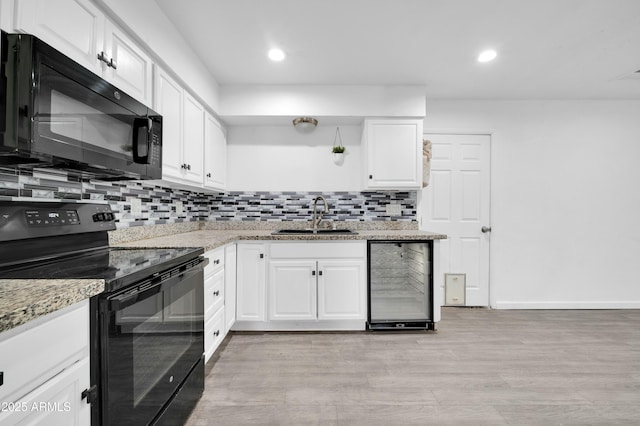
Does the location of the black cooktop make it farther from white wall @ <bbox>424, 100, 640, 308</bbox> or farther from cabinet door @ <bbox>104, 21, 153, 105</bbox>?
white wall @ <bbox>424, 100, 640, 308</bbox>

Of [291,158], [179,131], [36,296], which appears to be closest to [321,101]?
[291,158]

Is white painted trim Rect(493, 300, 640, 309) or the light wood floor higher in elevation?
white painted trim Rect(493, 300, 640, 309)

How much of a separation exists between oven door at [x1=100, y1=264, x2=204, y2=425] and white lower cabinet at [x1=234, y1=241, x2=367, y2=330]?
0.97m

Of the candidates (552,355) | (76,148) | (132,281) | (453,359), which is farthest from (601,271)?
(76,148)

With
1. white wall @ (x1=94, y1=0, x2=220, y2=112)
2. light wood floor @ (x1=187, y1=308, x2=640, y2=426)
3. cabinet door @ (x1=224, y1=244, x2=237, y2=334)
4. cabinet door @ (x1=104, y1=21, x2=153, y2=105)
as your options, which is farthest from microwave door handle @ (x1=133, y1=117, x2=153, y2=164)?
light wood floor @ (x1=187, y1=308, x2=640, y2=426)

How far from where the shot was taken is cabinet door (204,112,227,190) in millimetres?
2621

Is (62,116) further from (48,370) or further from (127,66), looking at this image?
(48,370)

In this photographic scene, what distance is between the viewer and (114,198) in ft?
6.09

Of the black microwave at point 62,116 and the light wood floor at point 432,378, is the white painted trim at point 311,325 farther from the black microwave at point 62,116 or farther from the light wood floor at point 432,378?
the black microwave at point 62,116

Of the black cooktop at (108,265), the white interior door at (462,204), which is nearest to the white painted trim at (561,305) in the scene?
the white interior door at (462,204)

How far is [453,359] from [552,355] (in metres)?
0.79

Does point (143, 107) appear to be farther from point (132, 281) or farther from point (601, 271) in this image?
point (601, 271)

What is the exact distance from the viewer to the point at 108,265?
3.85 feet

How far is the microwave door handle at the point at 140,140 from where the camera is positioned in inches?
57.0
